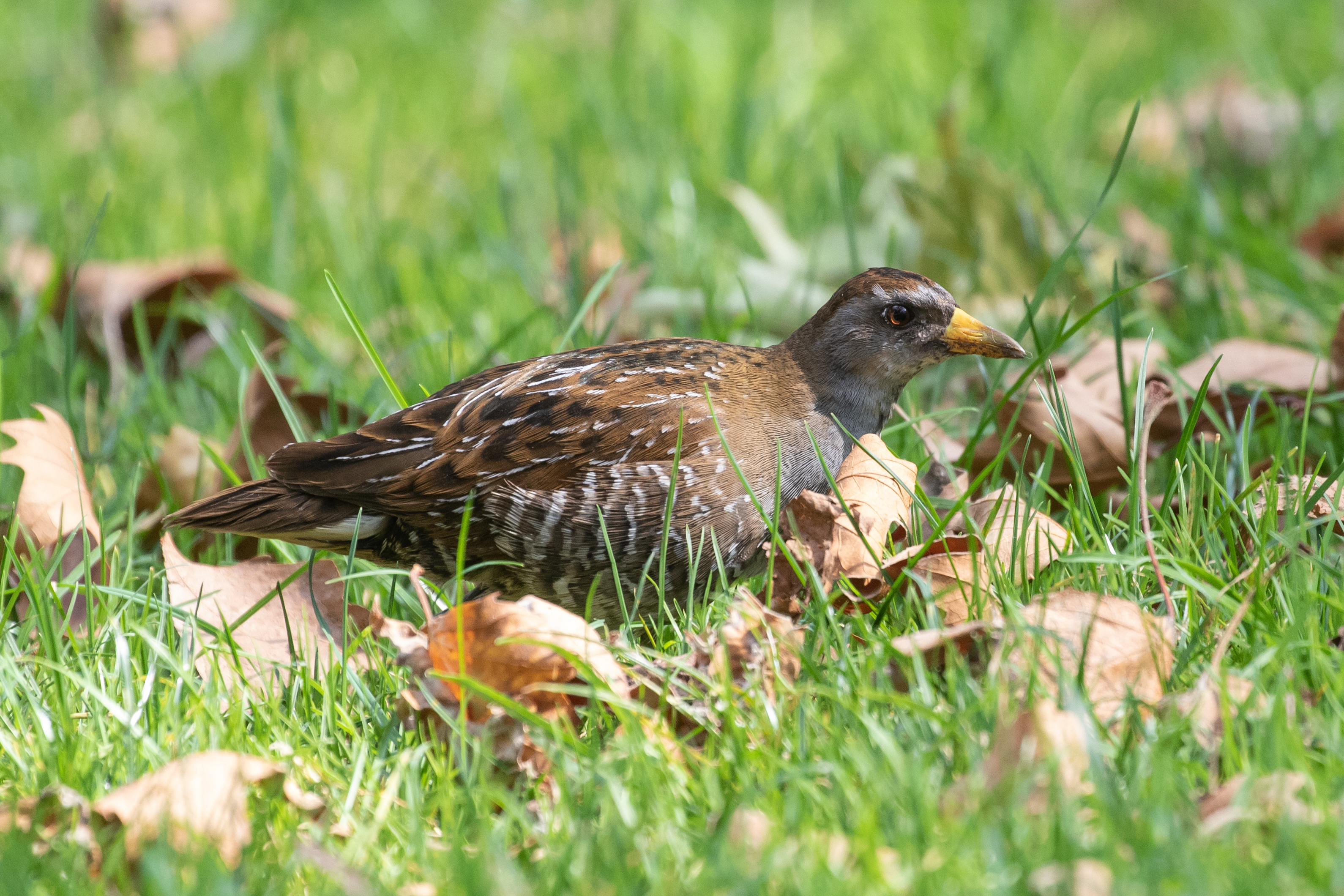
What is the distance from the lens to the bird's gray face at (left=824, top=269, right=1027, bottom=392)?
149 inches

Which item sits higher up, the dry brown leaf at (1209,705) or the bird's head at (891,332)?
the bird's head at (891,332)

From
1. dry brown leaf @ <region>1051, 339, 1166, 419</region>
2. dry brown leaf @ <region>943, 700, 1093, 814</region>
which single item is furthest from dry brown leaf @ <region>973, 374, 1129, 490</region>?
dry brown leaf @ <region>943, 700, 1093, 814</region>

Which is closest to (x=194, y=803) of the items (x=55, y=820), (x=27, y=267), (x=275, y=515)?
(x=55, y=820)

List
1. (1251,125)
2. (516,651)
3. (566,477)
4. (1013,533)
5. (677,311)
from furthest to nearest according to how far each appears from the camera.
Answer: (1251,125) < (677,311) < (566,477) < (1013,533) < (516,651)

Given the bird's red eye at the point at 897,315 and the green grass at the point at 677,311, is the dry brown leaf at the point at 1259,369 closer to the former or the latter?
the green grass at the point at 677,311

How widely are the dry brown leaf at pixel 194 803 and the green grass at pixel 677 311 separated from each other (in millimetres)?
66

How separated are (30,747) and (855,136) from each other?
503 centimetres

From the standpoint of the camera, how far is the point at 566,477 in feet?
11.1

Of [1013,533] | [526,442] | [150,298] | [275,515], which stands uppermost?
[150,298]

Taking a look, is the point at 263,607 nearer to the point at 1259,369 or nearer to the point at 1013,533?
the point at 1013,533

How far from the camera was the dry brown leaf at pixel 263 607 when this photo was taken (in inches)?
124

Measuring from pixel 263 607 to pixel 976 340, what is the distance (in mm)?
1964

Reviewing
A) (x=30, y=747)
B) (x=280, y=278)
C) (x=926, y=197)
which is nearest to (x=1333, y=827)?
(x=30, y=747)

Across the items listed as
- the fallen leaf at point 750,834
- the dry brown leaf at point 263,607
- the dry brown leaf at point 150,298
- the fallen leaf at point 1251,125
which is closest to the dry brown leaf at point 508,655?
the dry brown leaf at point 263,607
